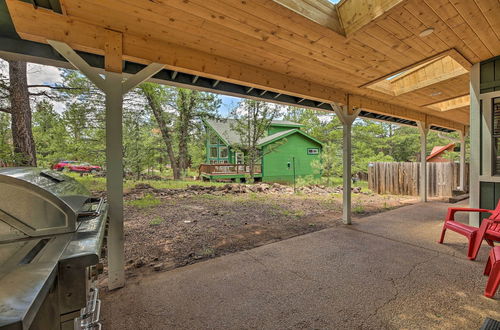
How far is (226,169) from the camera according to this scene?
13.1m

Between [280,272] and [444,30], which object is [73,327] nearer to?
[280,272]

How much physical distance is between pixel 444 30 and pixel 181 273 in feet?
13.8

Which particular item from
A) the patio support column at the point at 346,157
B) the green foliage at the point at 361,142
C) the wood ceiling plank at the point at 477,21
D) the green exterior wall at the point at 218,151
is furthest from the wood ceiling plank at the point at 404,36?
the green exterior wall at the point at 218,151

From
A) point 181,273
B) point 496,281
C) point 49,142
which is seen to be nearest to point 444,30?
point 496,281

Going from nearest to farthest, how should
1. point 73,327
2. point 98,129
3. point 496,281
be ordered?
point 73,327 < point 496,281 < point 98,129

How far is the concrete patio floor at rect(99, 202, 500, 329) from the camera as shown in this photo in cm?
180

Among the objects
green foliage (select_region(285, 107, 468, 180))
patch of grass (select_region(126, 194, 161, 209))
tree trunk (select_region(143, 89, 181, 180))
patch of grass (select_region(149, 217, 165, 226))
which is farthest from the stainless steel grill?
green foliage (select_region(285, 107, 468, 180))

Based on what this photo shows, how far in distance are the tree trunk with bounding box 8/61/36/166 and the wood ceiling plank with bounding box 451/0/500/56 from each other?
24.1 ft

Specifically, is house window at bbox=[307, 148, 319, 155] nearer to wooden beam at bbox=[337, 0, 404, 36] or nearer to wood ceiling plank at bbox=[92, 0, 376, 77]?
wood ceiling plank at bbox=[92, 0, 376, 77]

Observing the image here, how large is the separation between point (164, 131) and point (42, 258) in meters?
11.6

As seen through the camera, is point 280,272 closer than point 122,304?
No

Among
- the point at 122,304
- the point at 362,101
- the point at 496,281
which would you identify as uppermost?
the point at 362,101

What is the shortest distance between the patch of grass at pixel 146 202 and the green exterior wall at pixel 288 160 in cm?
735

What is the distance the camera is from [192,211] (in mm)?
5762
